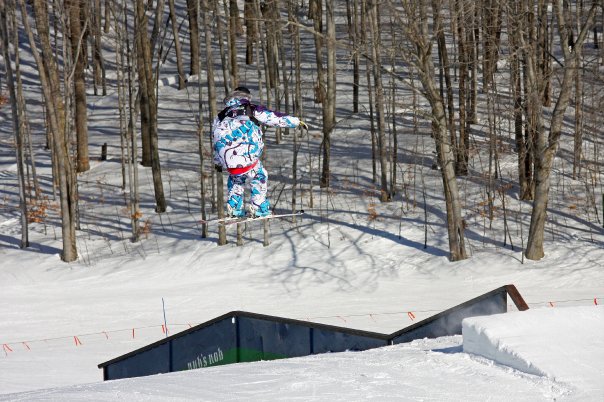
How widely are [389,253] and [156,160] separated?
699cm

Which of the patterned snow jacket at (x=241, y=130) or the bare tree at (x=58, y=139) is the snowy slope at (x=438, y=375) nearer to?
the patterned snow jacket at (x=241, y=130)

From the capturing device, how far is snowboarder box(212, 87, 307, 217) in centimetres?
1100

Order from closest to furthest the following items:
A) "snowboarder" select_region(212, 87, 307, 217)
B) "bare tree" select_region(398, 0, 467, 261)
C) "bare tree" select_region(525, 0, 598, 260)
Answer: "snowboarder" select_region(212, 87, 307, 217), "bare tree" select_region(398, 0, 467, 261), "bare tree" select_region(525, 0, 598, 260)

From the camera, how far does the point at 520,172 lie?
25.0m

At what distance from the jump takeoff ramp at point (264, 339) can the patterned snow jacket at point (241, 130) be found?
8.77ft

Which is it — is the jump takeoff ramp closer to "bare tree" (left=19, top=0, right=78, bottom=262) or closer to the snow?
the snow

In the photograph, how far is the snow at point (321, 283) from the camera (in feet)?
32.8

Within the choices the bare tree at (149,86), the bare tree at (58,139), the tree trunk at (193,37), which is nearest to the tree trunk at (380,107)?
the bare tree at (149,86)

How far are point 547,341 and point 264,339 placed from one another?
4387 millimetres

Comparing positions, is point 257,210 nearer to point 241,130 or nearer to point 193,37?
point 241,130

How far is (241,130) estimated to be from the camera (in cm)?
1109

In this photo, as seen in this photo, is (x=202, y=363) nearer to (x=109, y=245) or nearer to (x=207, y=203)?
(x=109, y=245)

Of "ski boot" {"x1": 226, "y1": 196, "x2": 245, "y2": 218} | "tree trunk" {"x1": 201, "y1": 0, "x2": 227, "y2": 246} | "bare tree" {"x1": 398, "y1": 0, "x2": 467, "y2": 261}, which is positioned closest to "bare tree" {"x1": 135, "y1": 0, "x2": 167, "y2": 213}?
"tree trunk" {"x1": 201, "y1": 0, "x2": 227, "y2": 246}

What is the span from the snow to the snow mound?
2 cm
